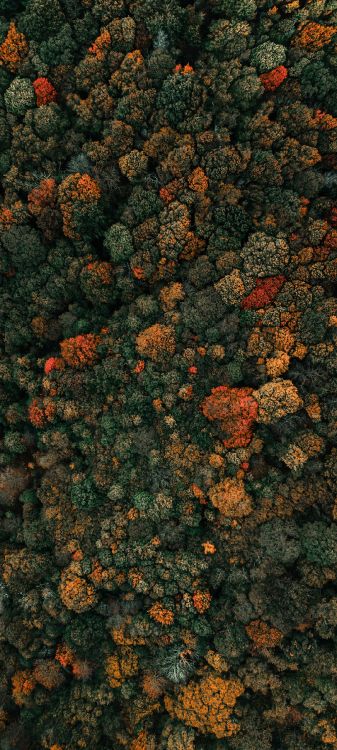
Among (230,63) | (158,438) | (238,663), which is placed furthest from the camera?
(158,438)

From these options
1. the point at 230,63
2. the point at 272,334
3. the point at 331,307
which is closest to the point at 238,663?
the point at 272,334

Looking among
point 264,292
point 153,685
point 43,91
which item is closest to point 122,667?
point 153,685

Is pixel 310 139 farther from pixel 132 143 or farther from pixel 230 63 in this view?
pixel 132 143

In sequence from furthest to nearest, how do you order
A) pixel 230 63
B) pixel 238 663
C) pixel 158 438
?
1. pixel 158 438
2. pixel 238 663
3. pixel 230 63

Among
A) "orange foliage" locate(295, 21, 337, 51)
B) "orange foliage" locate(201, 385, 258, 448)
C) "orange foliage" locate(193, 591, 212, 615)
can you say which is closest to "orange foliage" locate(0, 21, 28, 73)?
"orange foliage" locate(295, 21, 337, 51)

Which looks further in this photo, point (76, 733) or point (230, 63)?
point (76, 733)

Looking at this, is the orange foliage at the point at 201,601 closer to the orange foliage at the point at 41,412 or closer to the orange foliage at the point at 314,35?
the orange foliage at the point at 41,412

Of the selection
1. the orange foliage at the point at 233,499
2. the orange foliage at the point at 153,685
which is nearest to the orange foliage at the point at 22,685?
the orange foliage at the point at 153,685
